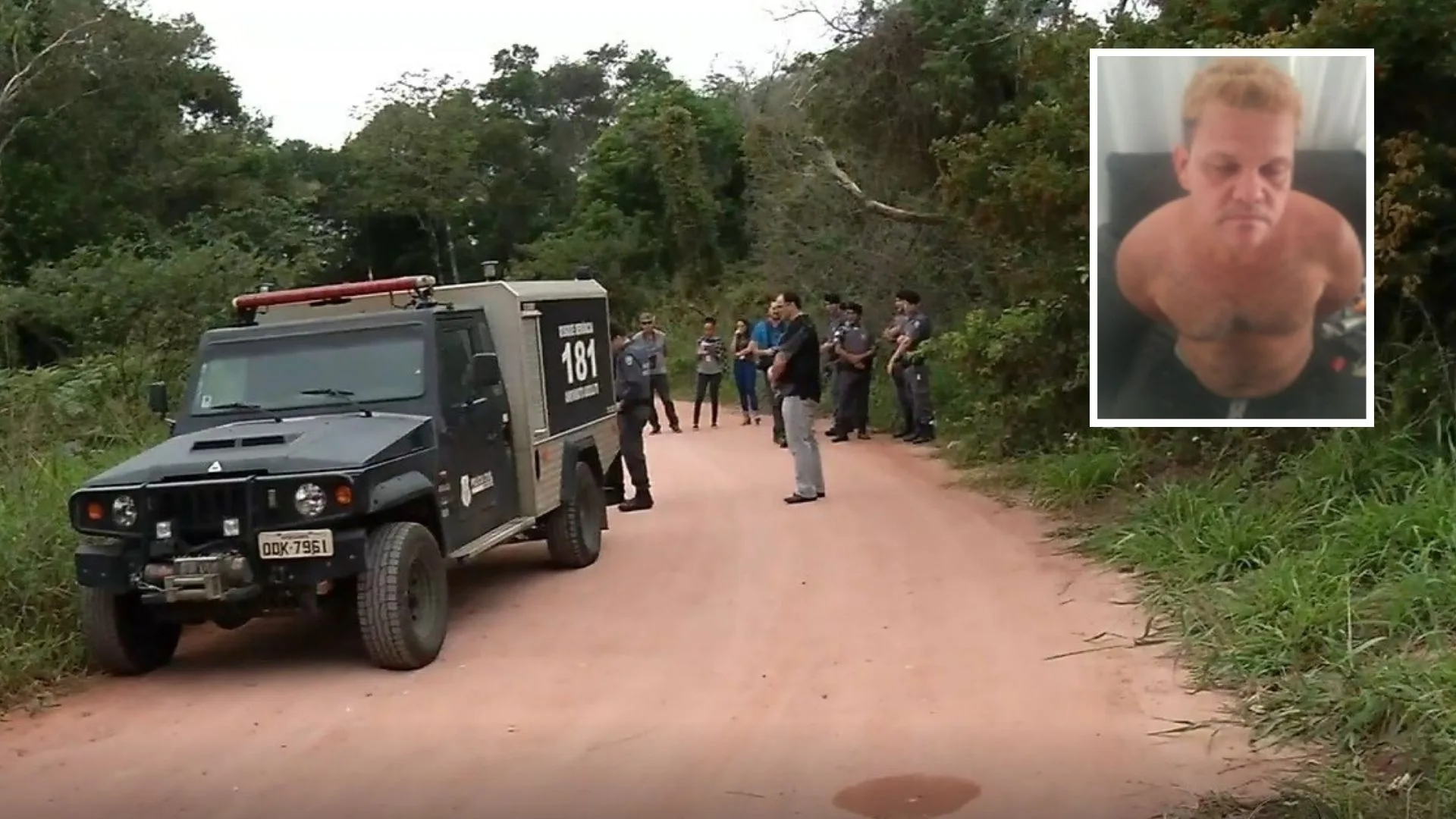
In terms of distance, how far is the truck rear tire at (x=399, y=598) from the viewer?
23.7 ft

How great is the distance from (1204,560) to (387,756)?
176 inches

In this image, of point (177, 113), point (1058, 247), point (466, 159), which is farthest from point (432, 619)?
point (466, 159)

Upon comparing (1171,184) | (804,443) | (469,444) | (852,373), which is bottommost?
(804,443)

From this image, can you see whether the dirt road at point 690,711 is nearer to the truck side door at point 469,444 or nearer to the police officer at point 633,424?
the truck side door at point 469,444

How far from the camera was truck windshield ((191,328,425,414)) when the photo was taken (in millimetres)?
8312

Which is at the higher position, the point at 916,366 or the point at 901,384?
the point at 916,366

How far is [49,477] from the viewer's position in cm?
962

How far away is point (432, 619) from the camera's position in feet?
25.3

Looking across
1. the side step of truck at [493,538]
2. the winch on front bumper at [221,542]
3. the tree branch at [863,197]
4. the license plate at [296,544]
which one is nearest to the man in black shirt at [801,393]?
the side step of truck at [493,538]

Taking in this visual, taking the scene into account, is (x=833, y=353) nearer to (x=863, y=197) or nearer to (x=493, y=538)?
(x=863, y=197)

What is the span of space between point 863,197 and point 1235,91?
1072 cm

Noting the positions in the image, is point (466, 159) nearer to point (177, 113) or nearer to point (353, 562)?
point (177, 113)

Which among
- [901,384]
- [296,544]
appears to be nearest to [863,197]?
[901,384]

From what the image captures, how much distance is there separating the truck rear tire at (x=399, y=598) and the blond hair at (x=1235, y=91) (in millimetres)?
4340
